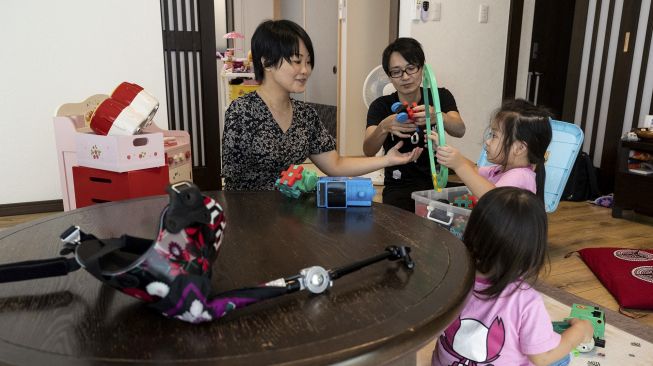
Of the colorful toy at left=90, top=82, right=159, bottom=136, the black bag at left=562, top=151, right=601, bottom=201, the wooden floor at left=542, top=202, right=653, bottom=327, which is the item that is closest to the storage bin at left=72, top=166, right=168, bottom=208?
the colorful toy at left=90, top=82, right=159, bottom=136

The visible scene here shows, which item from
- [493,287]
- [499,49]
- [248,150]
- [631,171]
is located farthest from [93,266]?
[499,49]

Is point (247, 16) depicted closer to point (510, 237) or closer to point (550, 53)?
point (550, 53)

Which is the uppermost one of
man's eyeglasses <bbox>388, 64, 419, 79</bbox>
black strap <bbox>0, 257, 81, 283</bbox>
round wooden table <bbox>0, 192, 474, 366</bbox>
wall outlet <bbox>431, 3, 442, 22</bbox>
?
wall outlet <bbox>431, 3, 442, 22</bbox>

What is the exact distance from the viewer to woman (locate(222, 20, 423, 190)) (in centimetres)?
177

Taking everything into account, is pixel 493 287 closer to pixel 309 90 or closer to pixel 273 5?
pixel 309 90

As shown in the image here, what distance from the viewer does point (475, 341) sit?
111 centimetres

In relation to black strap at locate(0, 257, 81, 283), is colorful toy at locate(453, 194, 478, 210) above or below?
below

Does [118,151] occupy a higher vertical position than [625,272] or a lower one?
higher

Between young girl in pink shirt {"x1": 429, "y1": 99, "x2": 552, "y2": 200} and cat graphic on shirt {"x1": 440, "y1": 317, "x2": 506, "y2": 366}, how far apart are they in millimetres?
710

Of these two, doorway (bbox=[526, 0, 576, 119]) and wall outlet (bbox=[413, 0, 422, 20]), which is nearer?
wall outlet (bbox=[413, 0, 422, 20])

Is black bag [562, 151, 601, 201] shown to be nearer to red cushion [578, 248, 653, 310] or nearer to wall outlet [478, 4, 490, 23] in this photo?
red cushion [578, 248, 653, 310]

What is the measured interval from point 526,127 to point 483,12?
2.95 metres

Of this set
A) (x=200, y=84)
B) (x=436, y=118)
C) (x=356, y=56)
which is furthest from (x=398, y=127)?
(x=356, y=56)

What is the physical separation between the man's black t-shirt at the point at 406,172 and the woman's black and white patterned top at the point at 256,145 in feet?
2.01
